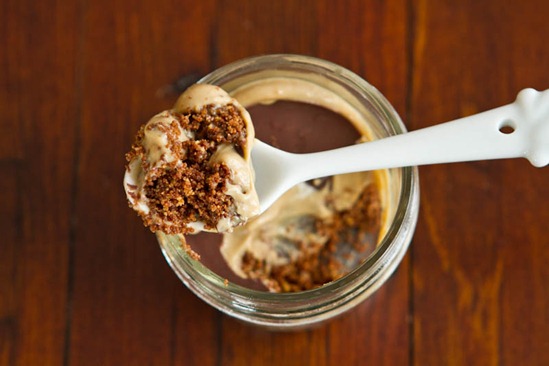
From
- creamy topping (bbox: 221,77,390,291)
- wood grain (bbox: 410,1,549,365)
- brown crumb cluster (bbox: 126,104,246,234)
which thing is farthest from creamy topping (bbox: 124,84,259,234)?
wood grain (bbox: 410,1,549,365)

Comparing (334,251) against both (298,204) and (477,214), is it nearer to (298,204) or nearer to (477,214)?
(298,204)

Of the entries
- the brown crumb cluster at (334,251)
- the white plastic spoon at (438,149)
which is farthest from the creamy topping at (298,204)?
the white plastic spoon at (438,149)

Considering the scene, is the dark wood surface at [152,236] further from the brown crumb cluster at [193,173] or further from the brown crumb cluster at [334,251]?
the brown crumb cluster at [193,173]

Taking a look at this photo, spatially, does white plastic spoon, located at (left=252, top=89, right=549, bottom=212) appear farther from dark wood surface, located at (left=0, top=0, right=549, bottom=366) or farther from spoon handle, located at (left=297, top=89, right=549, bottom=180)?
dark wood surface, located at (left=0, top=0, right=549, bottom=366)

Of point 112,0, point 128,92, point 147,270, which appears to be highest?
point 112,0

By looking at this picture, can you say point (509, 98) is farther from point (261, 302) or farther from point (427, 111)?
point (261, 302)

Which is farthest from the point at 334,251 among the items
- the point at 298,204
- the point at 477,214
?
the point at 477,214

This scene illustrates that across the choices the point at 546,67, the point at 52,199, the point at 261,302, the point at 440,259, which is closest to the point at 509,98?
the point at 546,67
